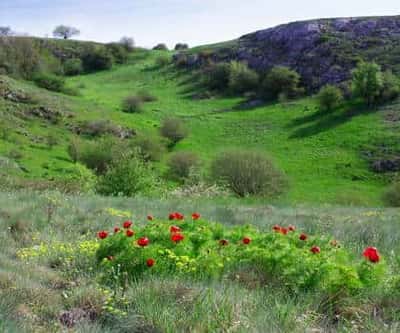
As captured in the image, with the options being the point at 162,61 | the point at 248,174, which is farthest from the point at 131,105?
the point at 248,174

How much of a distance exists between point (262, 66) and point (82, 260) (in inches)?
3466

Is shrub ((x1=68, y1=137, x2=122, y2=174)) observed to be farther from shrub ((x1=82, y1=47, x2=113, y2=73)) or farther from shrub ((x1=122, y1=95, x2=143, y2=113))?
shrub ((x1=82, y1=47, x2=113, y2=73))

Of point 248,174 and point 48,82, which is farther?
point 48,82

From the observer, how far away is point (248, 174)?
123 ft

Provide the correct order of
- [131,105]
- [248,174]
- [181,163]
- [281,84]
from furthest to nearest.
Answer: [281,84]
[131,105]
[181,163]
[248,174]

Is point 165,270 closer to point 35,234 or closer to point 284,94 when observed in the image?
point 35,234

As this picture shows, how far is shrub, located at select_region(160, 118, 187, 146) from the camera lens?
6297 cm

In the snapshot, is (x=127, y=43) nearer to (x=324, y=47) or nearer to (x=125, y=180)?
(x=324, y=47)

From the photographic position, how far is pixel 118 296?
502 centimetres

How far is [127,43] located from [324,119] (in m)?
65.1

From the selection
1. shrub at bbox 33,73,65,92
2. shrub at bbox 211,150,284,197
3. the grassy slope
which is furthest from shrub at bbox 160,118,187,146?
shrub at bbox 211,150,284,197

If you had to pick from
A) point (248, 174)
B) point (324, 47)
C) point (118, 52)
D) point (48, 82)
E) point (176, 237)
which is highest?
point (118, 52)

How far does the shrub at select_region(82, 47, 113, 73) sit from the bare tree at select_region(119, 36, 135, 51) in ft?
34.8

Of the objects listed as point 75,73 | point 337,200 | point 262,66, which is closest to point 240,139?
point 337,200
